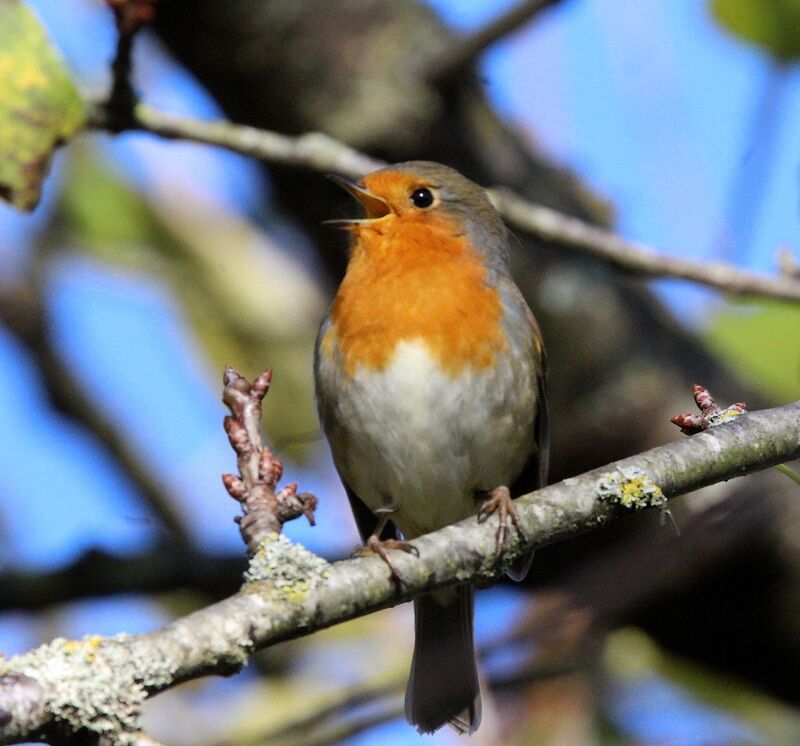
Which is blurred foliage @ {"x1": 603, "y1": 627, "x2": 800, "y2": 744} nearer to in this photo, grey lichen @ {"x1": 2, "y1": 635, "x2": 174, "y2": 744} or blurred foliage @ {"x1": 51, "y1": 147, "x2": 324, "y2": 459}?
blurred foliage @ {"x1": 51, "y1": 147, "x2": 324, "y2": 459}

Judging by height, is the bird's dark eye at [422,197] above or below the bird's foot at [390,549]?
above

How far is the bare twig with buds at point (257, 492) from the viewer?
2.92m

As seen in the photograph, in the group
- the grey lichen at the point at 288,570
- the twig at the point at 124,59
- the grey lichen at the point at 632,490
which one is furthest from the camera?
the twig at the point at 124,59

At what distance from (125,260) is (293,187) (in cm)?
105

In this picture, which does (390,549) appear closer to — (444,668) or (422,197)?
(444,668)

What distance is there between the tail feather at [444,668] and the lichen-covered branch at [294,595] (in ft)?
4.55

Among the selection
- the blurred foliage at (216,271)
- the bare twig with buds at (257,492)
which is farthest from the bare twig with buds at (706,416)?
the blurred foliage at (216,271)

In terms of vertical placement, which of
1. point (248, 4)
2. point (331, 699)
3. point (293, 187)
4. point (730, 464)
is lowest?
point (730, 464)

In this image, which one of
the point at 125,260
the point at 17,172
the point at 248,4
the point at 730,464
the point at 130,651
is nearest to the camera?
the point at 130,651

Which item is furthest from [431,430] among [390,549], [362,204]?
[390,549]

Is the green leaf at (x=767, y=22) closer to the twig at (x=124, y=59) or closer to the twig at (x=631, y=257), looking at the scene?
the twig at (x=631, y=257)

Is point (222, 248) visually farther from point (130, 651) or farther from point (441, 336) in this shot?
point (130, 651)

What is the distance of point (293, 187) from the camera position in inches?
212

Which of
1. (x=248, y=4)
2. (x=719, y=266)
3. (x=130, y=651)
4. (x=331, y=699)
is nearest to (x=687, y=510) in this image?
(x=719, y=266)
